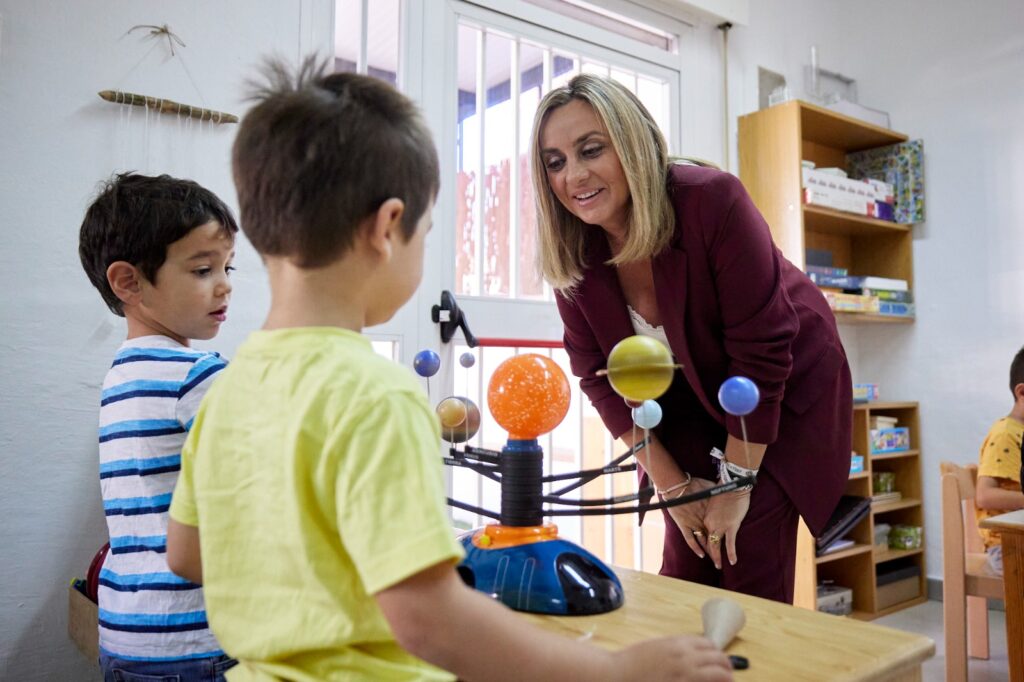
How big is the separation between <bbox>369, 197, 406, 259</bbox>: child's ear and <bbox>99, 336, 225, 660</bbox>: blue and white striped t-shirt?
1.54 ft

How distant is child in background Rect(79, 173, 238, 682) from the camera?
0.91 m

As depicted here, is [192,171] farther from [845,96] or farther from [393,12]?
[845,96]

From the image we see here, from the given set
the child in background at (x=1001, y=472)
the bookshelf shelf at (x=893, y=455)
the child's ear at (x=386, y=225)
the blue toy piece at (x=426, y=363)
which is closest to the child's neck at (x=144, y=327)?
the blue toy piece at (x=426, y=363)

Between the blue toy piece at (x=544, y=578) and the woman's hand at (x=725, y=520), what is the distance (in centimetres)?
39

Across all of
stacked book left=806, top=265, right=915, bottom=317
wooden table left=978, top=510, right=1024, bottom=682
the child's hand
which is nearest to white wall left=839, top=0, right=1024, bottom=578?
stacked book left=806, top=265, right=915, bottom=317

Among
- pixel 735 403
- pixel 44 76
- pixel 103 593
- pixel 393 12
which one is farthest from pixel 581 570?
pixel 393 12

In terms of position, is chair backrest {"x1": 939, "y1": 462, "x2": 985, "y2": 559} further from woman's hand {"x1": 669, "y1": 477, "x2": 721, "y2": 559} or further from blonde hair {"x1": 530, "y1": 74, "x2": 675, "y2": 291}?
blonde hair {"x1": 530, "y1": 74, "x2": 675, "y2": 291}

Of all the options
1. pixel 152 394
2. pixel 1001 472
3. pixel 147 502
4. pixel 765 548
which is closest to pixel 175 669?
pixel 147 502

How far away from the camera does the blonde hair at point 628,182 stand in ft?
3.89

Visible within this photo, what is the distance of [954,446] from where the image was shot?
335 cm

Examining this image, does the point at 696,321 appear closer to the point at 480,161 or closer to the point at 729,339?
the point at 729,339

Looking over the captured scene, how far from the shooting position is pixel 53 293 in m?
1.61

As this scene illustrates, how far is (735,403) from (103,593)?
831 millimetres

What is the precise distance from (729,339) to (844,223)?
2594 mm
